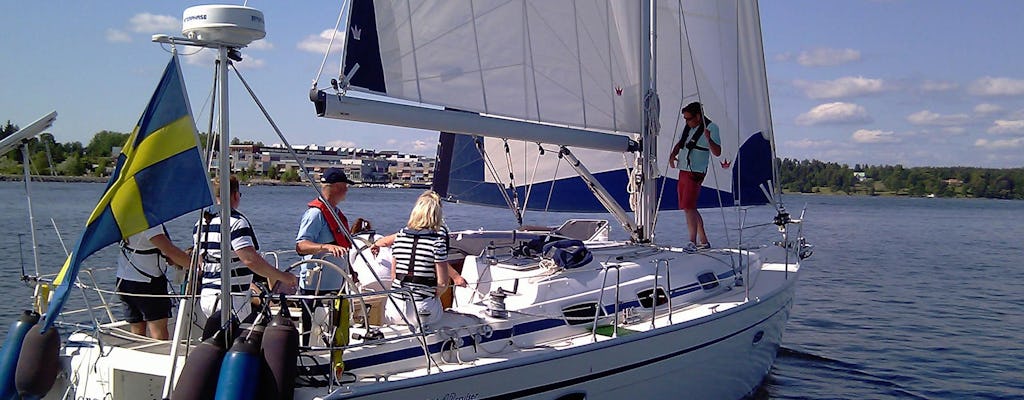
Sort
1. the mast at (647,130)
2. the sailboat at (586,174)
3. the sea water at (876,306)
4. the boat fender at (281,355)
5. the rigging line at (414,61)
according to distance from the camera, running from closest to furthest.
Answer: the boat fender at (281,355) → the sailboat at (586,174) → the rigging line at (414,61) → the mast at (647,130) → the sea water at (876,306)

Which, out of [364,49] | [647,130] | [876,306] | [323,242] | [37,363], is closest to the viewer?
[37,363]

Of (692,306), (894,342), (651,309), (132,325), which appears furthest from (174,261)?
(894,342)

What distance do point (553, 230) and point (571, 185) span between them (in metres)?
1.76

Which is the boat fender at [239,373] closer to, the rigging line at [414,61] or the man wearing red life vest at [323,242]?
the man wearing red life vest at [323,242]

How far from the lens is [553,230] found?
32.9 feet

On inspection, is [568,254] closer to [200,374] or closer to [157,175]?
[200,374]

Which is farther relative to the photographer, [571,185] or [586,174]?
[571,185]

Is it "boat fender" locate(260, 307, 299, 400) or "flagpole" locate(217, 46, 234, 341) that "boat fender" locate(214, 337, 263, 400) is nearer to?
"boat fender" locate(260, 307, 299, 400)

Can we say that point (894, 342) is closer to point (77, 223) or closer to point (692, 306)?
point (692, 306)

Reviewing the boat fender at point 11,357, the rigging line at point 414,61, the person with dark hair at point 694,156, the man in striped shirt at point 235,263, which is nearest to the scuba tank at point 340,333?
the man in striped shirt at point 235,263

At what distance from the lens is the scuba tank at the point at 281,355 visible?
4.76 meters

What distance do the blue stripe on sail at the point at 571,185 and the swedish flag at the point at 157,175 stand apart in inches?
265

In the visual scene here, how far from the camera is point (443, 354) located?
579 centimetres

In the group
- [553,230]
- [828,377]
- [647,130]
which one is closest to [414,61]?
[647,130]
